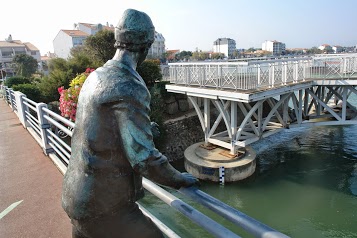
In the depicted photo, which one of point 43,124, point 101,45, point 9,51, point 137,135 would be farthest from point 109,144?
point 9,51

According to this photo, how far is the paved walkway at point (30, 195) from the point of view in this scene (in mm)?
3094

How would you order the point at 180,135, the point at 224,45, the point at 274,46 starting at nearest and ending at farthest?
the point at 180,135 → the point at 224,45 → the point at 274,46

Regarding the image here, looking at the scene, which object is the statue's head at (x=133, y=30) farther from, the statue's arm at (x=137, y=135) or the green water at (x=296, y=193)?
the green water at (x=296, y=193)

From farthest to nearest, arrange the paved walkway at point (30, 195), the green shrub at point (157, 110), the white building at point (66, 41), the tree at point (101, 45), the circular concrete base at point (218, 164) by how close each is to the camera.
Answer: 1. the white building at point (66, 41)
2. the tree at point (101, 45)
3. the green shrub at point (157, 110)
4. the circular concrete base at point (218, 164)
5. the paved walkway at point (30, 195)

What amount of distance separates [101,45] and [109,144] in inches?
862

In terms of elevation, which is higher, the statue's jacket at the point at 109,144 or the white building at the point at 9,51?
the white building at the point at 9,51

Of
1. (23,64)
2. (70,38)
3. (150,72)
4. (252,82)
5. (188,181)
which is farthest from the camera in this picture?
(70,38)

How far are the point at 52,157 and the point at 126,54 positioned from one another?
4.12m

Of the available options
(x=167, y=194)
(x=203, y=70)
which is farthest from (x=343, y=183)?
(x=167, y=194)

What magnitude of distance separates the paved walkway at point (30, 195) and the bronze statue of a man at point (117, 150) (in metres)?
1.68

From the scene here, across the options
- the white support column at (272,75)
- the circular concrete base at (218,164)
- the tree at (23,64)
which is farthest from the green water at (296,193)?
the tree at (23,64)

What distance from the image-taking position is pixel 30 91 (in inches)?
587

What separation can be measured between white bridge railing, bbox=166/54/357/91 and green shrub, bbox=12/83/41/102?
7.17 metres

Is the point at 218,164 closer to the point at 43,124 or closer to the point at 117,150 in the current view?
the point at 43,124
